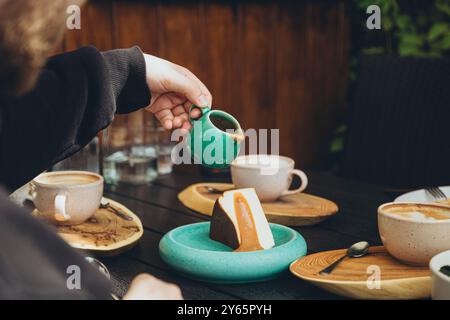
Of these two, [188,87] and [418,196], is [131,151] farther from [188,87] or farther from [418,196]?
[418,196]

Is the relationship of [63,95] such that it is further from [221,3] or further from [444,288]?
[221,3]

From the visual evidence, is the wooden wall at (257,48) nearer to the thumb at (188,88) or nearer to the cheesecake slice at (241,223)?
the thumb at (188,88)

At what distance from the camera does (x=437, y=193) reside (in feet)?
4.71

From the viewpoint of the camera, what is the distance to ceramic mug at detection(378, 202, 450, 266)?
1.02 meters

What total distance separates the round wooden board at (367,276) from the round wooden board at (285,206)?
219 mm

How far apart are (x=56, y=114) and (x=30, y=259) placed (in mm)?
561

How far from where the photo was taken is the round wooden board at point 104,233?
1.17 meters

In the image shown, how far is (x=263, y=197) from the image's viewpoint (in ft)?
4.77

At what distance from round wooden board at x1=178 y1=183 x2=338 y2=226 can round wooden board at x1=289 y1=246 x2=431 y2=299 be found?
0.22 metres

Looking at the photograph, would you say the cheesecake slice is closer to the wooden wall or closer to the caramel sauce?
the caramel sauce

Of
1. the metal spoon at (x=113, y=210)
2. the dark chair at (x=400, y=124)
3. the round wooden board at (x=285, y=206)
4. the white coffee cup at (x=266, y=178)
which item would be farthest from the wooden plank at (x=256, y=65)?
the metal spoon at (x=113, y=210)

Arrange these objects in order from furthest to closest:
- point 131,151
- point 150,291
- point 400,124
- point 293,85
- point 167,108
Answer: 1. point 293,85
2. point 400,124
3. point 131,151
4. point 167,108
5. point 150,291

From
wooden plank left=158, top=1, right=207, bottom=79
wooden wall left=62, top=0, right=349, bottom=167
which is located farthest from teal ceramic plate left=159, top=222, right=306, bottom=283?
wooden plank left=158, top=1, right=207, bottom=79

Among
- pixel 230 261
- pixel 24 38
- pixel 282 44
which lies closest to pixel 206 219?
pixel 230 261
